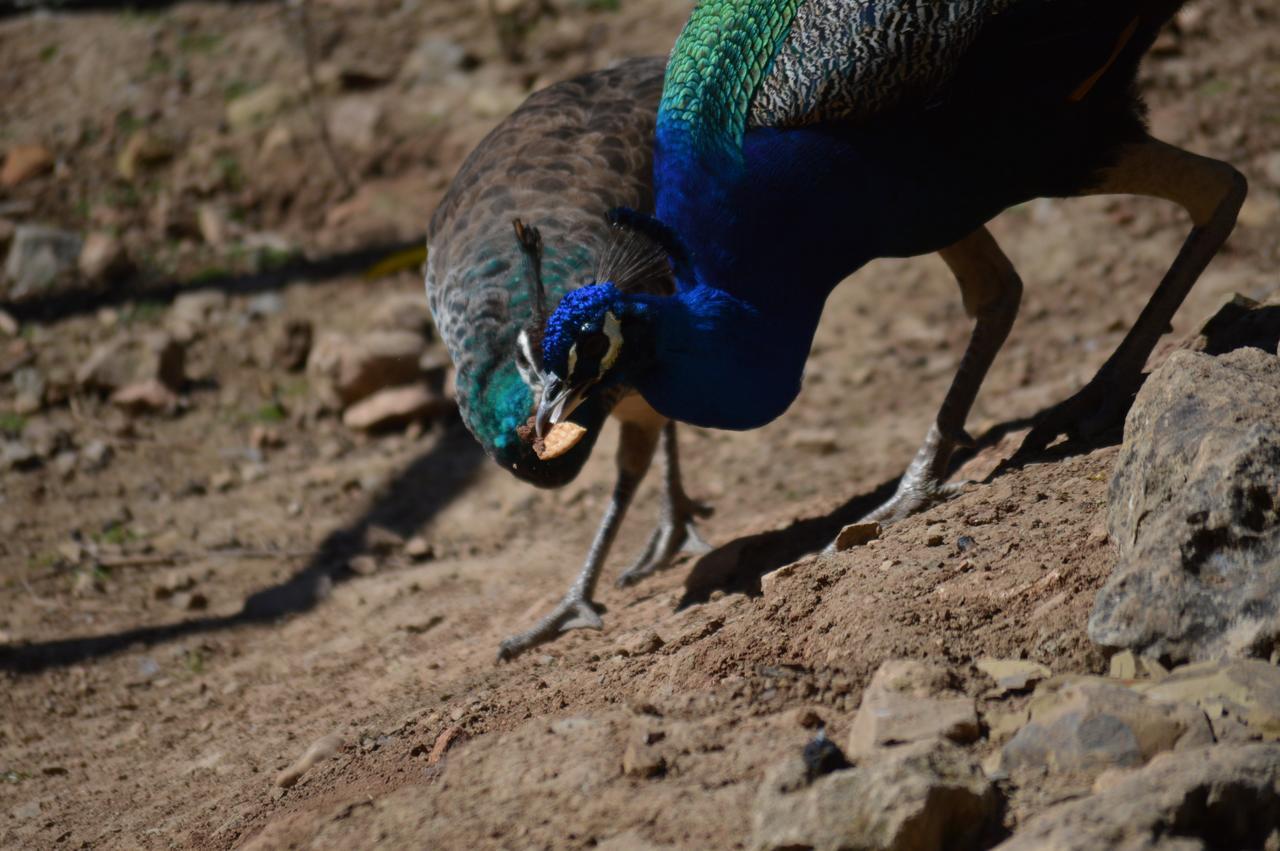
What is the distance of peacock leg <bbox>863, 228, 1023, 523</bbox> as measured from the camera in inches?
170

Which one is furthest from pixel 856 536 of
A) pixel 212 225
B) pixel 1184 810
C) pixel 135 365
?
pixel 212 225

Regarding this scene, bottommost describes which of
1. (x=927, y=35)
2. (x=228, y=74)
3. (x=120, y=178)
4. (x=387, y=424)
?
(x=387, y=424)

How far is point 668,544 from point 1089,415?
168cm

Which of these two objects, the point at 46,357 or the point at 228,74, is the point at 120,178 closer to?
the point at 228,74

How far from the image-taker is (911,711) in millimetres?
2637

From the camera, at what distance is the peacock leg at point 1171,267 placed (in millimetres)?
4090

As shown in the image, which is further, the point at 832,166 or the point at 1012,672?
the point at 832,166

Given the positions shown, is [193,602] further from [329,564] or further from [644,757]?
[644,757]

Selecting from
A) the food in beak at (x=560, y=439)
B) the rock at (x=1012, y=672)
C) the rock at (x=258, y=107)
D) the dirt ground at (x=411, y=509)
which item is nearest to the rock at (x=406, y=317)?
the dirt ground at (x=411, y=509)

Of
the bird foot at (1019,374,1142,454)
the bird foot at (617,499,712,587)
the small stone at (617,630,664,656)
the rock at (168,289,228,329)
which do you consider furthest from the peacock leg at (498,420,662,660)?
the rock at (168,289,228,329)

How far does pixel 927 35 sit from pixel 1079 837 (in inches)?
94.6

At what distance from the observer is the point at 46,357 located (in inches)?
267

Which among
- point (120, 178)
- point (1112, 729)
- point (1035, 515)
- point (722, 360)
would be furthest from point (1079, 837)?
point (120, 178)

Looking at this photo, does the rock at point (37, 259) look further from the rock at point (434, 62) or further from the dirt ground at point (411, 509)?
the rock at point (434, 62)
